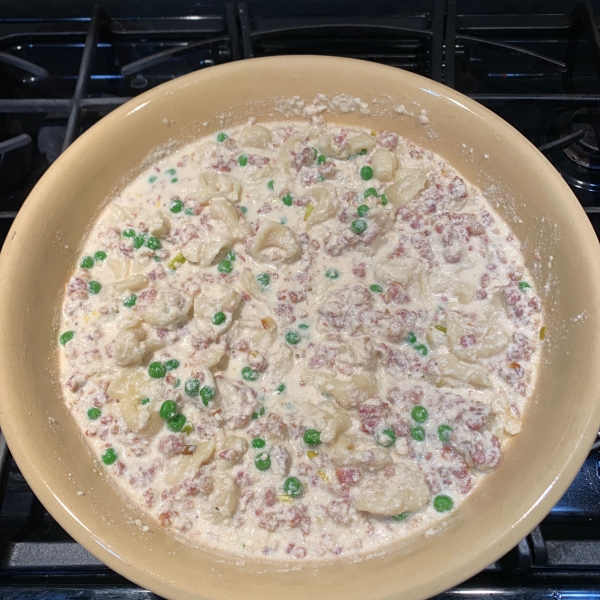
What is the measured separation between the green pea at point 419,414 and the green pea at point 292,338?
63 cm

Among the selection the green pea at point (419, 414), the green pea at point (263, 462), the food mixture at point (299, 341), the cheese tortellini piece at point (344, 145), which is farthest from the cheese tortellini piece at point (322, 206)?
the green pea at point (263, 462)

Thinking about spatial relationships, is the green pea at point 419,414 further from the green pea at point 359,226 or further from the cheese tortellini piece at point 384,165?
the cheese tortellini piece at point 384,165

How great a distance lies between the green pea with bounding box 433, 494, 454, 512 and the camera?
7.66 ft

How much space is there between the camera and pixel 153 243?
2877mm

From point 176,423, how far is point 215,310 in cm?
56

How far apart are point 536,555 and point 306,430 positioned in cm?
107

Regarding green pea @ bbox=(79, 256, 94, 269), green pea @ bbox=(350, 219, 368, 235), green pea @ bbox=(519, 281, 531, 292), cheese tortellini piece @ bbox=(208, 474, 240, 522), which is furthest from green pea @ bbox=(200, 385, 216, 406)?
green pea @ bbox=(519, 281, 531, 292)

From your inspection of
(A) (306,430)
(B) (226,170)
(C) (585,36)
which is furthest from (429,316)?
(C) (585,36)

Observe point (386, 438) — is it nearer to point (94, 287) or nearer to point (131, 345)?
point (131, 345)

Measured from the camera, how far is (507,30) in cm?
344

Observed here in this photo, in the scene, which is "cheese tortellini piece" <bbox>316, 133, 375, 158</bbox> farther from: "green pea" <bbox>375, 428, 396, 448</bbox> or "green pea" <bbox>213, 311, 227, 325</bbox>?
"green pea" <bbox>375, 428, 396, 448</bbox>

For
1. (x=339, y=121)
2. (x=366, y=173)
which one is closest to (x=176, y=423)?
(x=366, y=173)

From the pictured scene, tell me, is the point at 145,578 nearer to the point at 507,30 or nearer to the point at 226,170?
the point at 226,170

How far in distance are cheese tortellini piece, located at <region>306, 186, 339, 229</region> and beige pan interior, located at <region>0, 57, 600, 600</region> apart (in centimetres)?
57
